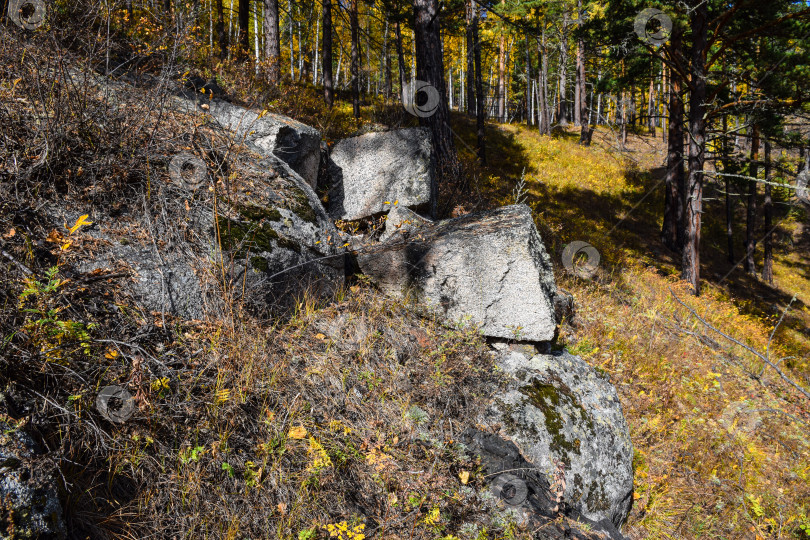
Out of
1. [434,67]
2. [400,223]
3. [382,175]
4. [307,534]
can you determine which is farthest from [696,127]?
[307,534]

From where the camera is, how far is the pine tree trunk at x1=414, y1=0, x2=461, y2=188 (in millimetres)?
7133

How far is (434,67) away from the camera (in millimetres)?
7301

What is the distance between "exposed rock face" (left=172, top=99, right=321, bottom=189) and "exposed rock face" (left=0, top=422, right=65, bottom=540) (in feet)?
12.5

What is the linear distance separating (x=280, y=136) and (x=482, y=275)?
10.4 ft

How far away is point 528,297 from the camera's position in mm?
3949

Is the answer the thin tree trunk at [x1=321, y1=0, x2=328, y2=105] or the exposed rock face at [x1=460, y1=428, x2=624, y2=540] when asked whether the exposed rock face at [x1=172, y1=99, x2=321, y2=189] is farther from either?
the thin tree trunk at [x1=321, y1=0, x2=328, y2=105]

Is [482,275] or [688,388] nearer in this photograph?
[482,275]

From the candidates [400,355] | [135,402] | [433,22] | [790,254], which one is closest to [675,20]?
[433,22]

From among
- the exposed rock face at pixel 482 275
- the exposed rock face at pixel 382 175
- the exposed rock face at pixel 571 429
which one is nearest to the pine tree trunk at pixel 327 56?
the exposed rock face at pixel 382 175

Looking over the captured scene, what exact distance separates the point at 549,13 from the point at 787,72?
1209 cm

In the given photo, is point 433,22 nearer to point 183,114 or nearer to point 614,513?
point 183,114

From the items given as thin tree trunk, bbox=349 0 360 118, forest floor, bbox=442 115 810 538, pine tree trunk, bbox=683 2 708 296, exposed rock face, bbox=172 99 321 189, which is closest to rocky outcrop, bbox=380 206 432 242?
exposed rock face, bbox=172 99 321 189

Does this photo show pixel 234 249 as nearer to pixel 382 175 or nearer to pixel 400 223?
pixel 400 223

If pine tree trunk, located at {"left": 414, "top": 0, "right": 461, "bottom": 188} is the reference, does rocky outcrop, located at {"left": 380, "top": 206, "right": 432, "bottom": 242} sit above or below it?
below
